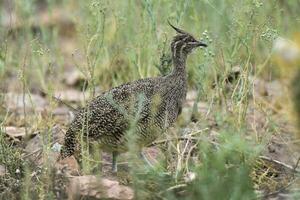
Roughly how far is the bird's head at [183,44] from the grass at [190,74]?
126 millimetres

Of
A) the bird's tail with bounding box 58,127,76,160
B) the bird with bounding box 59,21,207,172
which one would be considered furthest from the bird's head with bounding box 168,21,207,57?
the bird's tail with bounding box 58,127,76,160

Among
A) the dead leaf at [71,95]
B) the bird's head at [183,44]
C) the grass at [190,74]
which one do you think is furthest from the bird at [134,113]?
the dead leaf at [71,95]

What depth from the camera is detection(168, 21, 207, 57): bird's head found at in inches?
294

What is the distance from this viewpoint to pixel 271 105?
8.97 meters

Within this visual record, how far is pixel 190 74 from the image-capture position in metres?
9.18

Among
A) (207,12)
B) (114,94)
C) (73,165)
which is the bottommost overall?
(73,165)

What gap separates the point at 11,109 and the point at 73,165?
6.76ft

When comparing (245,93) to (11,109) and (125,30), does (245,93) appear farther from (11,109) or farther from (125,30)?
(11,109)

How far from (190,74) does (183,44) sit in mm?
1699

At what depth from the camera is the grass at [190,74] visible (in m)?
5.80

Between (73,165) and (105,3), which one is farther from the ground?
(105,3)

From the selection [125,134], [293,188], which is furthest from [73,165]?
[293,188]

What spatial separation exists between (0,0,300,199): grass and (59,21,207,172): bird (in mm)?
198

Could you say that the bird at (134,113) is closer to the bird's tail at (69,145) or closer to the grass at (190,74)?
the bird's tail at (69,145)
